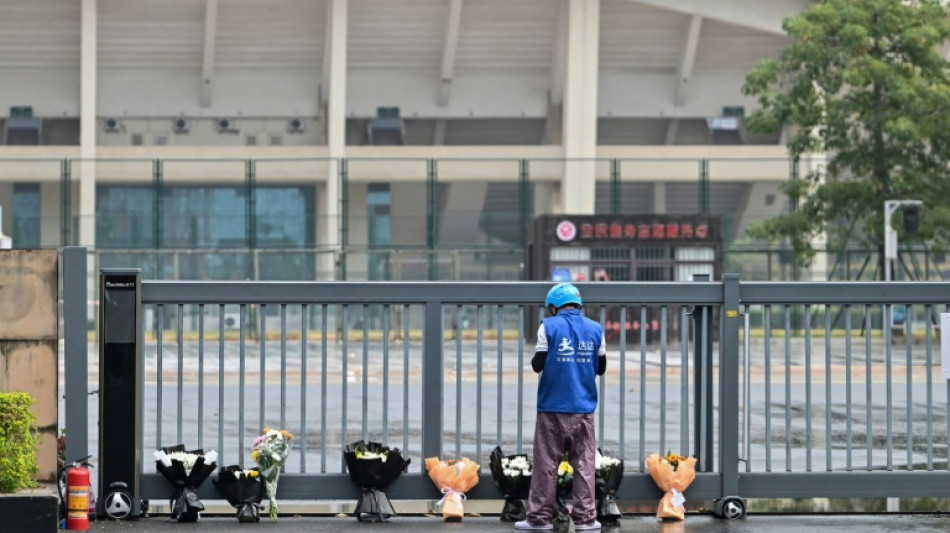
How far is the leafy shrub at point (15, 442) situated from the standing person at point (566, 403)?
2.88 metres

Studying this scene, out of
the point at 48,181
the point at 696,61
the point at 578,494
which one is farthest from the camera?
the point at 696,61

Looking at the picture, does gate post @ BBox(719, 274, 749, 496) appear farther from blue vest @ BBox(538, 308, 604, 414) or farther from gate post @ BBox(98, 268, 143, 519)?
gate post @ BBox(98, 268, 143, 519)

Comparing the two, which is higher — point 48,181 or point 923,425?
point 48,181

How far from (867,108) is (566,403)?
104ft

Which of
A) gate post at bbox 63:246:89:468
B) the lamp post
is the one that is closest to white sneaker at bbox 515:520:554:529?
gate post at bbox 63:246:89:468

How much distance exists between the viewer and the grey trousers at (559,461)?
952 cm

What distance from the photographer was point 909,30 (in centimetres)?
3812

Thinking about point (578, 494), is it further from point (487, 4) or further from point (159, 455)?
point (487, 4)

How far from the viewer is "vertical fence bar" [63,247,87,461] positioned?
10.0 meters

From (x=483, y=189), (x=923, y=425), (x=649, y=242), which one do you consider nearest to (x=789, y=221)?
(x=649, y=242)

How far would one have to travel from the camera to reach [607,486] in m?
10.1

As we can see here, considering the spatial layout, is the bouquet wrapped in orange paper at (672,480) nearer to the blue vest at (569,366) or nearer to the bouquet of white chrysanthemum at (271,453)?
the blue vest at (569,366)

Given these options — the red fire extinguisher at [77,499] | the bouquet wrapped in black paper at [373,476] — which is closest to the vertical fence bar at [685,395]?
the bouquet wrapped in black paper at [373,476]

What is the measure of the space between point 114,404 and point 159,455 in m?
0.42
